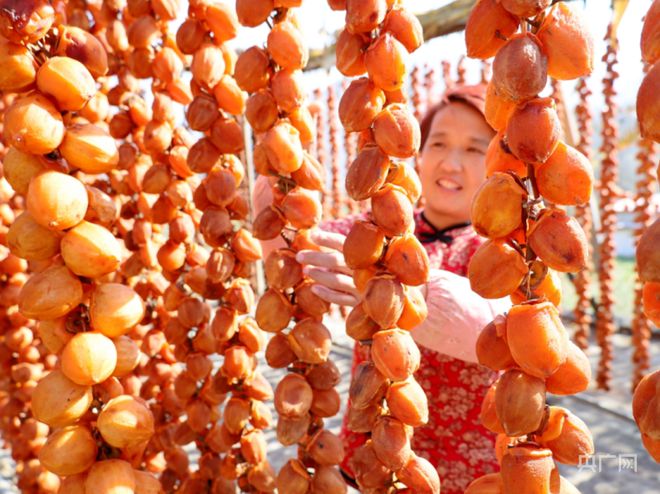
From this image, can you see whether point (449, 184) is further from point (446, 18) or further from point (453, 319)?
point (446, 18)

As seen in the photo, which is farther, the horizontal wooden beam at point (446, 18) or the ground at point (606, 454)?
the horizontal wooden beam at point (446, 18)

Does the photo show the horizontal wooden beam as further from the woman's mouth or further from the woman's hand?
the woman's hand

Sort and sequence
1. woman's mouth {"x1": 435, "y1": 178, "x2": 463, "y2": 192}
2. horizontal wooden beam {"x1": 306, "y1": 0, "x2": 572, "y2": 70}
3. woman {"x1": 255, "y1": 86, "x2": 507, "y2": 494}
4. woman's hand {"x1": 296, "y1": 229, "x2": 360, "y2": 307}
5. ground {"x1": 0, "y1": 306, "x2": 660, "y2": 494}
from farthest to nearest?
horizontal wooden beam {"x1": 306, "y1": 0, "x2": 572, "y2": 70} < ground {"x1": 0, "y1": 306, "x2": 660, "y2": 494} < woman's mouth {"x1": 435, "y1": 178, "x2": 463, "y2": 192} < woman {"x1": 255, "y1": 86, "x2": 507, "y2": 494} < woman's hand {"x1": 296, "y1": 229, "x2": 360, "y2": 307}

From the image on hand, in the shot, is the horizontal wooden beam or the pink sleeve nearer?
the pink sleeve

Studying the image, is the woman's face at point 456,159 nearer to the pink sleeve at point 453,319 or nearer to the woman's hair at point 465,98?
the woman's hair at point 465,98

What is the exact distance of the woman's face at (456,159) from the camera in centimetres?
107

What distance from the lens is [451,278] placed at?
74 centimetres

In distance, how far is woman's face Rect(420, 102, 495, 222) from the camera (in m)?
1.07

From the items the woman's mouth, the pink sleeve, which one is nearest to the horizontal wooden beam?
the woman's mouth

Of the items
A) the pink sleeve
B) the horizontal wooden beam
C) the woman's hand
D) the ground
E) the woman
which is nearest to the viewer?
the woman's hand

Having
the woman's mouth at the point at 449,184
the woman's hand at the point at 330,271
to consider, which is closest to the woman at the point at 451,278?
the woman's mouth at the point at 449,184

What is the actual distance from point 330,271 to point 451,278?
0.22m

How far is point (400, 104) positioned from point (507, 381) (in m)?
0.21

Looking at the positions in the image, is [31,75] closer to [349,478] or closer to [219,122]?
[219,122]
